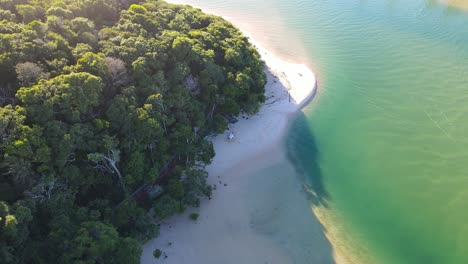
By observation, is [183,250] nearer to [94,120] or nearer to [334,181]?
[94,120]

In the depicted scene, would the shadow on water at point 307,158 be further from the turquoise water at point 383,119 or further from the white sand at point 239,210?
the white sand at point 239,210

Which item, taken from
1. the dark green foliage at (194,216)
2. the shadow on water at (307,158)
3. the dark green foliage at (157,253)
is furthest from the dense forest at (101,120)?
the shadow on water at (307,158)

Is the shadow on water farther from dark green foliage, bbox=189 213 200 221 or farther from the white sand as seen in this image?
dark green foliage, bbox=189 213 200 221

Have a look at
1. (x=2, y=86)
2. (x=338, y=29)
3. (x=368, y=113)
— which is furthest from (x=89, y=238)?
(x=338, y=29)

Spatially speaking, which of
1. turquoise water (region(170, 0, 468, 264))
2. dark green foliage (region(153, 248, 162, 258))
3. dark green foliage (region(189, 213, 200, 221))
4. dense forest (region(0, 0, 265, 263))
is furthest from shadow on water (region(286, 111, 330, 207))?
dark green foliage (region(153, 248, 162, 258))

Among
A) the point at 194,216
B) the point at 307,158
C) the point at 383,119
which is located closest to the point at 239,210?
the point at 194,216

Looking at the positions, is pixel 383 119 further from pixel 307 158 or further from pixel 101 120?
pixel 101 120
